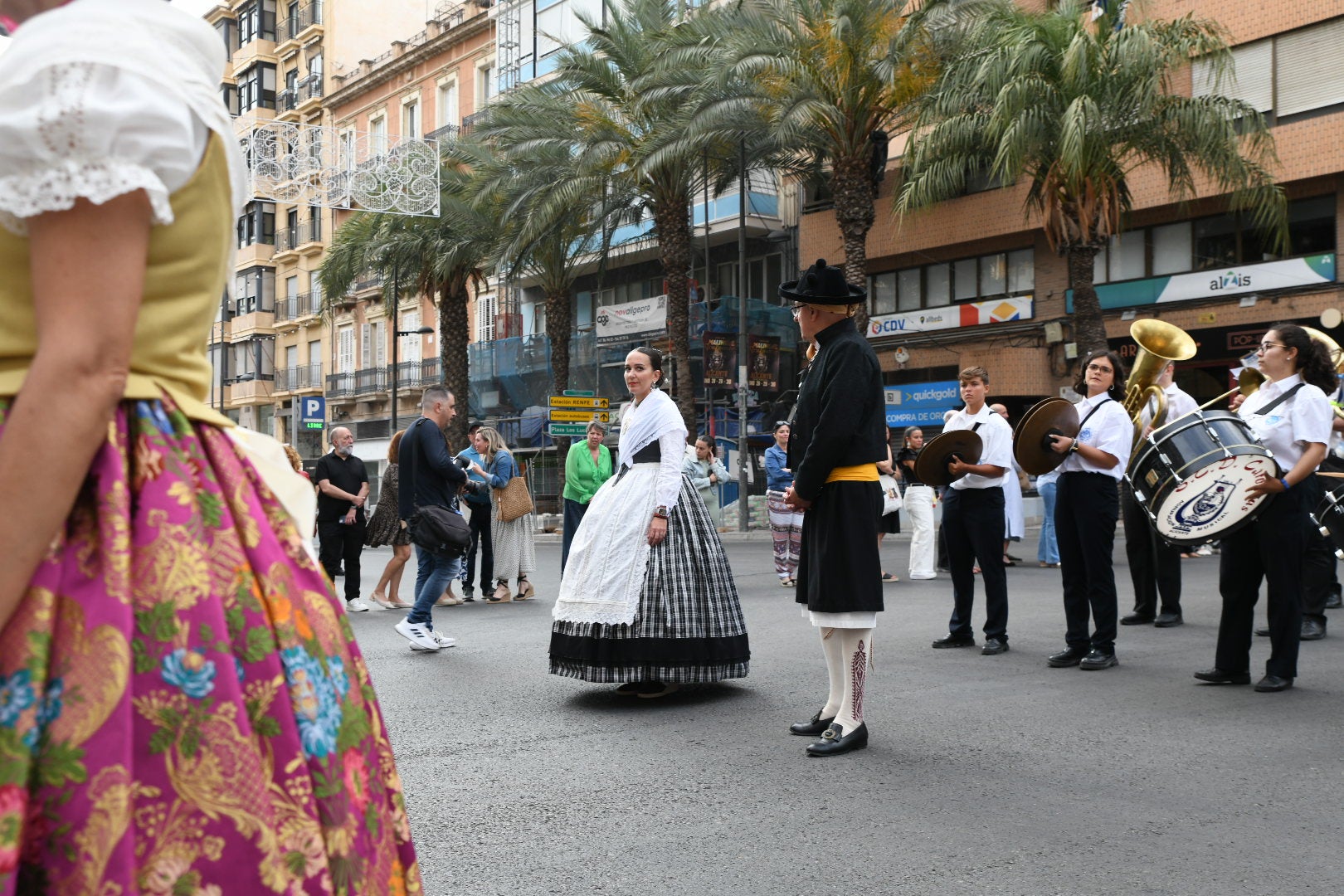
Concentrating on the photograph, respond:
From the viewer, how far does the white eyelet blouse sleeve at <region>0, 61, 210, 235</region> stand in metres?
1.49

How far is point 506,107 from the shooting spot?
27.6 meters

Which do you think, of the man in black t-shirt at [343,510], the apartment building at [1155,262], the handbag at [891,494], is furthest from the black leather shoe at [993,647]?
the apartment building at [1155,262]

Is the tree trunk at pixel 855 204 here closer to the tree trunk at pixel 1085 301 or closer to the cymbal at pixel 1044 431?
the tree trunk at pixel 1085 301

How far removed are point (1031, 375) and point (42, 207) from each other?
28130 millimetres

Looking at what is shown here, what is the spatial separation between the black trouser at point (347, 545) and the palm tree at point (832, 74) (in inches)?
528

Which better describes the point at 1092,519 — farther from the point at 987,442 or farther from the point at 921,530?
the point at 921,530

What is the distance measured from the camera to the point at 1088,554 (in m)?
7.45

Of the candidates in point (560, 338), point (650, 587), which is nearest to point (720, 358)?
point (560, 338)

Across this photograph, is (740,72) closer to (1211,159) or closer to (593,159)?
(593,159)

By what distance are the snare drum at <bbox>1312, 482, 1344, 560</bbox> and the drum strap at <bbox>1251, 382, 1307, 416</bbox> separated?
1.36 metres

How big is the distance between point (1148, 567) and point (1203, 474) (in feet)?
10.7

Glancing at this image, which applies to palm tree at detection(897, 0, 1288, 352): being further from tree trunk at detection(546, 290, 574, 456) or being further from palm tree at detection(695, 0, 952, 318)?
tree trunk at detection(546, 290, 574, 456)

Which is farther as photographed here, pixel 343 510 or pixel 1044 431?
pixel 343 510

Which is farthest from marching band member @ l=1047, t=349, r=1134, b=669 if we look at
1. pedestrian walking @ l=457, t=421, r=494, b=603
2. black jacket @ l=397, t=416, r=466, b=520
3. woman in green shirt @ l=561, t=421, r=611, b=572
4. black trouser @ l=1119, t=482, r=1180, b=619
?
pedestrian walking @ l=457, t=421, r=494, b=603
